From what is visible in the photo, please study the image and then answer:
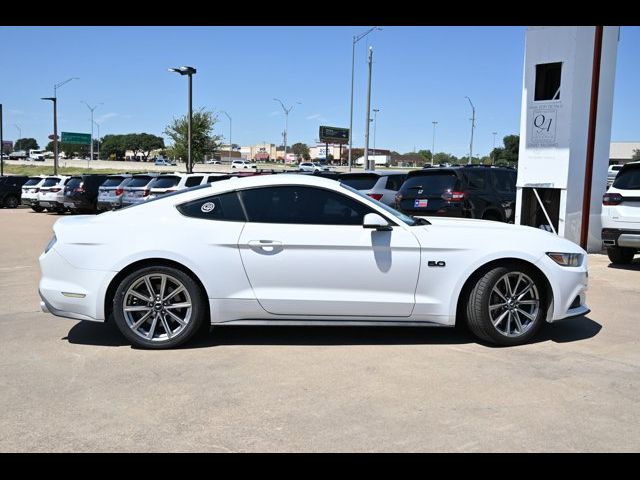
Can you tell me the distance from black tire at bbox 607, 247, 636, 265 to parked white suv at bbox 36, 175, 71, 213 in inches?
787

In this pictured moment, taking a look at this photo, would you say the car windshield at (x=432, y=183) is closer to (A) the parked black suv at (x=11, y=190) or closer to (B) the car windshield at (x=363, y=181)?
(B) the car windshield at (x=363, y=181)

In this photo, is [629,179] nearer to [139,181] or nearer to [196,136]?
[139,181]

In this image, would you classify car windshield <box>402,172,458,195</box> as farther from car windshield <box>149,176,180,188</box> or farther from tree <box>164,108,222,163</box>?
tree <box>164,108,222,163</box>

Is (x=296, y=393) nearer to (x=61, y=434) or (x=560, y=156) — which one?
(x=61, y=434)

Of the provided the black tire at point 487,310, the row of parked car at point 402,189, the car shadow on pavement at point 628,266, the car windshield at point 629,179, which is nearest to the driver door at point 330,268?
the black tire at point 487,310

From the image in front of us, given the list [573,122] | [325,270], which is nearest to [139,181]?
[573,122]

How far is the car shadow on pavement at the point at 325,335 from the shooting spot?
5488 mm

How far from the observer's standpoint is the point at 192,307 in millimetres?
5184

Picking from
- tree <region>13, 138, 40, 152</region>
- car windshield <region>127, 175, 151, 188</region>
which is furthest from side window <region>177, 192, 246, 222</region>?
tree <region>13, 138, 40, 152</region>

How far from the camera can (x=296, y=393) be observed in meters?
4.22

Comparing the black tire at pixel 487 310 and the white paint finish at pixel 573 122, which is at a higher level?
the white paint finish at pixel 573 122

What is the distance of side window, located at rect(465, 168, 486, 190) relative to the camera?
11.5 meters
